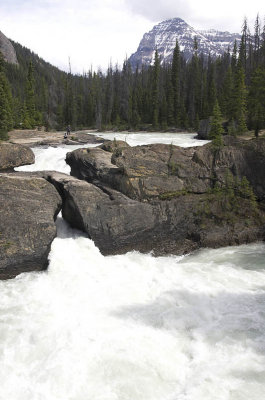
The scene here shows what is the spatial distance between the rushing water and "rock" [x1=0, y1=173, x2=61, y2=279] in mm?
543

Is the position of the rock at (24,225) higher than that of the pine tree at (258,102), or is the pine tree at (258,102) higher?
the pine tree at (258,102)

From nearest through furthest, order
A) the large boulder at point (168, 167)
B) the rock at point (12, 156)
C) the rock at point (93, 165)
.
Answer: the large boulder at point (168, 167)
the rock at point (93, 165)
the rock at point (12, 156)

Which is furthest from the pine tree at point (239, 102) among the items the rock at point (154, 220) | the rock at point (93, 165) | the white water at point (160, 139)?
the rock at point (93, 165)

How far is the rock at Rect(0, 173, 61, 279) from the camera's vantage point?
438 inches

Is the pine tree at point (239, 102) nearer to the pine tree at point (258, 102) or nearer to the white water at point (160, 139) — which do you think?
the pine tree at point (258, 102)

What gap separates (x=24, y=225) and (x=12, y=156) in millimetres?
7950

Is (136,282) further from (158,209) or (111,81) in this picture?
(111,81)

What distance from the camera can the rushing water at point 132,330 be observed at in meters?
6.54

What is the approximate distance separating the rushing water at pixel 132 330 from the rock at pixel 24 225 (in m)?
0.54

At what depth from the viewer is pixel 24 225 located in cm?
1165

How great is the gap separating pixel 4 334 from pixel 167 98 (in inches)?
2581

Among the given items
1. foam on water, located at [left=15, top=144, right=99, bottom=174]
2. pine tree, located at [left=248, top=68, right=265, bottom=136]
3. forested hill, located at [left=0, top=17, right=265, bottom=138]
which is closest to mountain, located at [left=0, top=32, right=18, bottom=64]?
forested hill, located at [left=0, top=17, right=265, bottom=138]

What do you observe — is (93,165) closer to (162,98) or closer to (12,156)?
(12,156)

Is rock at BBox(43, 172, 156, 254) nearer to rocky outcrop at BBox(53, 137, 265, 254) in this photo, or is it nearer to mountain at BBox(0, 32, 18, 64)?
rocky outcrop at BBox(53, 137, 265, 254)
